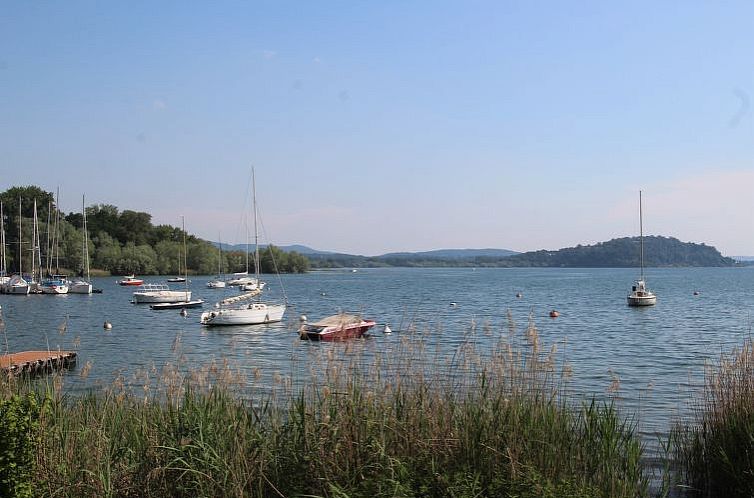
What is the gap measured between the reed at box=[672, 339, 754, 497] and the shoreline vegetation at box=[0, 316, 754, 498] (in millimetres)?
19

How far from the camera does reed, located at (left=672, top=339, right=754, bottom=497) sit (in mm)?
8648

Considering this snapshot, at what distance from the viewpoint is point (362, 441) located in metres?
7.39

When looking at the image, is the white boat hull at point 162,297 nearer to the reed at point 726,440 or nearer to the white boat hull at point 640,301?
the white boat hull at point 640,301

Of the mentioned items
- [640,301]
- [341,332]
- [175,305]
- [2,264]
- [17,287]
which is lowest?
[640,301]

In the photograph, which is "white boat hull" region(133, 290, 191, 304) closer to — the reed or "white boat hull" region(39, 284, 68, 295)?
"white boat hull" region(39, 284, 68, 295)

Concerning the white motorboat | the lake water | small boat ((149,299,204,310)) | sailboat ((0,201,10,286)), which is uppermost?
sailboat ((0,201,10,286))

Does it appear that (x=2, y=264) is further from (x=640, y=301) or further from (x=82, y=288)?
(x=640, y=301)

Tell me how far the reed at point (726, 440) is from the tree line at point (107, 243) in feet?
383

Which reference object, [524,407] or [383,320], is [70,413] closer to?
[524,407]

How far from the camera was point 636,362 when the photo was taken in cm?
2995

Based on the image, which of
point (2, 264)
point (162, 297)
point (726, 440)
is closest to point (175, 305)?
point (162, 297)

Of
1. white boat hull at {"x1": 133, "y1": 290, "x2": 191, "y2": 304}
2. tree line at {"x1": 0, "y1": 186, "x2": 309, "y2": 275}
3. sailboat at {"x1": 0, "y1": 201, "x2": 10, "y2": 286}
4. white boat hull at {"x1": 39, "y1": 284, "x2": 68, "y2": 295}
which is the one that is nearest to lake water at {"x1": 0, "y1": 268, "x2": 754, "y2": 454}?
white boat hull at {"x1": 133, "y1": 290, "x2": 191, "y2": 304}

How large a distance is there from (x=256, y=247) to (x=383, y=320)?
10.1 meters

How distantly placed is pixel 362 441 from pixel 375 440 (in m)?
0.27
